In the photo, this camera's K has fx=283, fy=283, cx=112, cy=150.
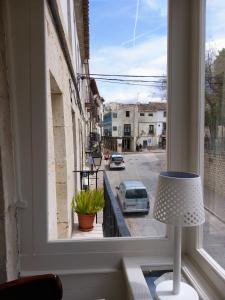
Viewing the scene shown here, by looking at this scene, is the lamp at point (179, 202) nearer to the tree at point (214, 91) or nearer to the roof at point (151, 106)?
the tree at point (214, 91)

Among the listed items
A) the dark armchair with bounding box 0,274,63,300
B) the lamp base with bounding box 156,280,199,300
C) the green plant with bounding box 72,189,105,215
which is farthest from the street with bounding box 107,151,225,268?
the dark armchair with bounding box 0,274,63,300

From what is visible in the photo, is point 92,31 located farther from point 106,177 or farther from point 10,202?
point 10,202

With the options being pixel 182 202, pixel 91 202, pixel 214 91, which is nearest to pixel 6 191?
pixel 91 202

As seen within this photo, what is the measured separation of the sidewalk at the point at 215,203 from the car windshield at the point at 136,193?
1.39ft

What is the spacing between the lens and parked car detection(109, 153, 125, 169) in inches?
70.9

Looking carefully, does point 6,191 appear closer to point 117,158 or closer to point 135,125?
point 117,158

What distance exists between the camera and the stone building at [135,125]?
5.40 feet

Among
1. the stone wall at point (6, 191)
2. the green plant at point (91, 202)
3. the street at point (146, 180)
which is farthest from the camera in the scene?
the green plant at point (91, 202)

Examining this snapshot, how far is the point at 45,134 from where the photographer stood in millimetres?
1461

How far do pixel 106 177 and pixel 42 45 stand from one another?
3.02 ft

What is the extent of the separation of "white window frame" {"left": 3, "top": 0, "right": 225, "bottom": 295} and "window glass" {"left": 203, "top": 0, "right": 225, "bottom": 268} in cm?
6

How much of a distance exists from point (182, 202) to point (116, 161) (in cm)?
87

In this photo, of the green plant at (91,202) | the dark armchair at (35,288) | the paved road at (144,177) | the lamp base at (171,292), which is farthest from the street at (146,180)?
the dark armchair at (35,288)

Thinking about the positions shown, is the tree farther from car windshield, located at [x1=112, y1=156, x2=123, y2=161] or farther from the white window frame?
car windshield, located at [x1=112, y1=156, x2=123, y2=161]
